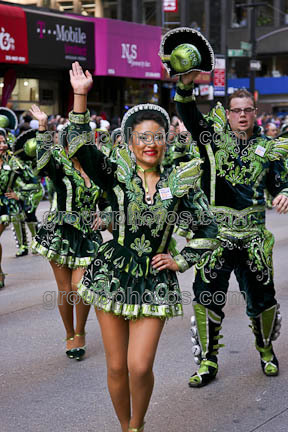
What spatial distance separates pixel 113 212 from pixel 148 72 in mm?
22557

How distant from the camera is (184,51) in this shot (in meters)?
4.52

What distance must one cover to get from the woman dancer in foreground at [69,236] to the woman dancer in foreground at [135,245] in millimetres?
1880

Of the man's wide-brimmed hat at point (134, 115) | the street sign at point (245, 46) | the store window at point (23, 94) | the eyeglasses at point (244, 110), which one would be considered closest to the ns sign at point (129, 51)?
the store window at point (23, 94)

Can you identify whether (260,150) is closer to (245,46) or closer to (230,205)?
(230,205)

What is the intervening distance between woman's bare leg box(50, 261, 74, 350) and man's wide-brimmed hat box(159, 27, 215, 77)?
2.04 meters

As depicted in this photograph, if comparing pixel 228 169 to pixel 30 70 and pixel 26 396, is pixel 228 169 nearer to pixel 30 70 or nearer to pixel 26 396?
pixel 26 396

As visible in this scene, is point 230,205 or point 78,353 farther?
point 78,353

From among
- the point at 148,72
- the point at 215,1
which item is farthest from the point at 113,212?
the point at 215,1

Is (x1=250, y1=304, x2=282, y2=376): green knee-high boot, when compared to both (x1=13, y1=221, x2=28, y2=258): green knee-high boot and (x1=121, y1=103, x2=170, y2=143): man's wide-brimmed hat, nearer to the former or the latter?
(x1=121, y1=103, x2=170, y2=143): man's wide-brimmed hat

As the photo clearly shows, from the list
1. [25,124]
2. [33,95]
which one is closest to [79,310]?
[25,124]

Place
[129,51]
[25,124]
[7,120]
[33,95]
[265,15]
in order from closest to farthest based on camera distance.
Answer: [7,120] → [25,124] → [33,95] → [129,51] → [265,15]

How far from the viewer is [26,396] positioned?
505 centimetres

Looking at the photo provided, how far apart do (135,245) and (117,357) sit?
1.98ft

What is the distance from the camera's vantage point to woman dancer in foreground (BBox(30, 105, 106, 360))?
19.3 feet
